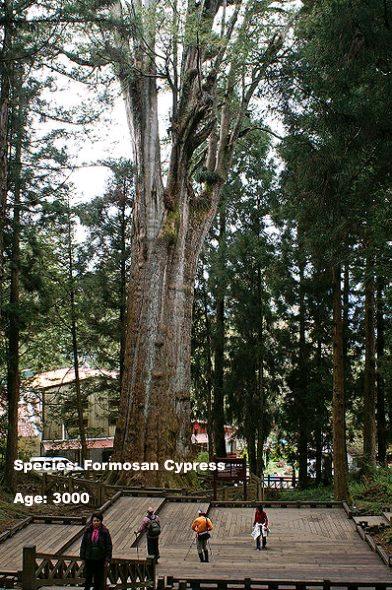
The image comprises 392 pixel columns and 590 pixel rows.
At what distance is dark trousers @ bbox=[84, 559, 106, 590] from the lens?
6.92 metres

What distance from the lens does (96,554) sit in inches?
270

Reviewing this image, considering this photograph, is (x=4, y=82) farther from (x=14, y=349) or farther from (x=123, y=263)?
(x=123, y=263)

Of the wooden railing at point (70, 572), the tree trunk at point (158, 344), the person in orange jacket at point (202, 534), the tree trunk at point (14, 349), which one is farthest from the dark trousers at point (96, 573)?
the tree trunk at point (14, 349)

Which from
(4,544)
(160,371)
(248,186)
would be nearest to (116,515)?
(4,544)

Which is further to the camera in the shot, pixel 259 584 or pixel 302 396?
pixel 302 396

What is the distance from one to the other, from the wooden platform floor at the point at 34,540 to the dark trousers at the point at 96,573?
1.62m

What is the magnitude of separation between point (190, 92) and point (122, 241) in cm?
654

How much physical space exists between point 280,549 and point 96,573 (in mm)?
3902

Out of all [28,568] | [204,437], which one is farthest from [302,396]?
[204,437]

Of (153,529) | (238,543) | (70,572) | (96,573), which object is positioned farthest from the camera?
(238,543)

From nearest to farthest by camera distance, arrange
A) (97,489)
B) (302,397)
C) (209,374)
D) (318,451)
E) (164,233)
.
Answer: (97,489) → (164,233) → (302,397) → (318,451) → (209,374)

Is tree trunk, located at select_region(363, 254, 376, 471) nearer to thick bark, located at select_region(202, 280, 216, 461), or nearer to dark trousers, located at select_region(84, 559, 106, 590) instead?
thick bark, located at select_region(202, 280, 216, 461)

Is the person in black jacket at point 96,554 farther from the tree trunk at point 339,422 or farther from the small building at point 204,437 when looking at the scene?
the small building at point 204,437

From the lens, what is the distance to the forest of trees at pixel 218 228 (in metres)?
9.81
